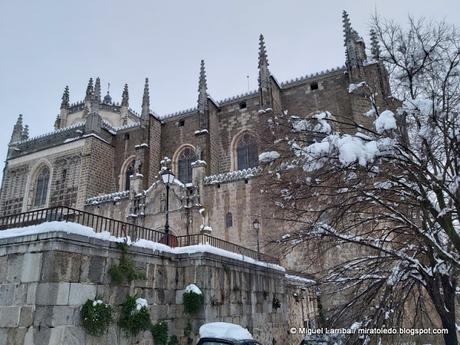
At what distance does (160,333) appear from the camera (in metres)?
8.93

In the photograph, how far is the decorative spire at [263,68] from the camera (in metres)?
21.9

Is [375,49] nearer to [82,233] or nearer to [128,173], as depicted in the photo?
[82,233]

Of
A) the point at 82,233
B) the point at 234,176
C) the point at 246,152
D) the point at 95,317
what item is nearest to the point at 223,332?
the point at 95,317

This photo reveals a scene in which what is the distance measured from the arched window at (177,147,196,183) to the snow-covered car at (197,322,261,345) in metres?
17.2

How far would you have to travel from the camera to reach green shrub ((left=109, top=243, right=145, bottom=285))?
811 cm

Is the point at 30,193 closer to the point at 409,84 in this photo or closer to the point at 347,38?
the point at 347,38

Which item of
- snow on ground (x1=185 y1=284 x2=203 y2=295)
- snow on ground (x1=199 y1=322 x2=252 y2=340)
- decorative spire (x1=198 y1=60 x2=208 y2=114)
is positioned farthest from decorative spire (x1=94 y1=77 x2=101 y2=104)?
snow on ground (x1=199 y1=322 x2=252 y2=340)

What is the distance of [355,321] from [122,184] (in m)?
22.1

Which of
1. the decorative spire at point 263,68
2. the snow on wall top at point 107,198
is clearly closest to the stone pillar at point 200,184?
the snow on wall top at point 107,198

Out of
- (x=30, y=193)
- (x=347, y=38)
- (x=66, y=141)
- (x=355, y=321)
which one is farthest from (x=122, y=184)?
(x=355, y=321)

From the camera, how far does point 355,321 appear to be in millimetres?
7258

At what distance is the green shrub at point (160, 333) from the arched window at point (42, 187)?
67.4 ft

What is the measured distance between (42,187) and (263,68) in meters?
18.1

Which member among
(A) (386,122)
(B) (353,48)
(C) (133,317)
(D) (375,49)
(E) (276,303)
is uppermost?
(B) (353,48)
